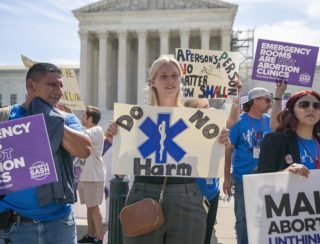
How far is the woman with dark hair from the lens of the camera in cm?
335

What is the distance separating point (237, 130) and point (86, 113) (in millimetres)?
2704

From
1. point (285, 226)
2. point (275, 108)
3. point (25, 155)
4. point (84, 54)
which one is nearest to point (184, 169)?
point (285, 226)

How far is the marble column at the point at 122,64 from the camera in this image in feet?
165

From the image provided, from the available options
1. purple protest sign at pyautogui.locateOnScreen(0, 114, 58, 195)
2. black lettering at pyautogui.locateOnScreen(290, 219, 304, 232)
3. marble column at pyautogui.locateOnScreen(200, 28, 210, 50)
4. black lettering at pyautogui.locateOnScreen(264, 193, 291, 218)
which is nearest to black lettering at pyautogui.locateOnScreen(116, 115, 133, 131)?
purple protest sign at pyautogui.locateOnScreen(0, 114, 58, 195)

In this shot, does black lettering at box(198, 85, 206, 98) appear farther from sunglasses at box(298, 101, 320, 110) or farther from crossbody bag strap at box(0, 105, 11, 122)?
crossbody bag strap at box(0, 105, 11, 122)

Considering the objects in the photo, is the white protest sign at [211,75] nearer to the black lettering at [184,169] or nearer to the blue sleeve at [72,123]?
the black lettering at [184,169]

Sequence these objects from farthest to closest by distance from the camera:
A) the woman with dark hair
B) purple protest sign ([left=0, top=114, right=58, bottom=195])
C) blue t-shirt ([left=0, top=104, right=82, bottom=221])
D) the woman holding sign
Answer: the woman with dark hair, the woman holding sign, blue t-shirt ([left=0, top=104, right=82, bottom=221]), purple protest sign ([left=0, top=114, right=58, bottom=195])

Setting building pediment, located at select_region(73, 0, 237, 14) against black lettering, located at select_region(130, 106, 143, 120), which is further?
building pediment, located at select_region(73, 0, 237, 14)

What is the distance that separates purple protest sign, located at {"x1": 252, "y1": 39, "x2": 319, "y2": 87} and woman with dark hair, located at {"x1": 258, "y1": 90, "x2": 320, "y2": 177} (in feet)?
10.1

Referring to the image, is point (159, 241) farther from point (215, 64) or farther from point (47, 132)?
point (215, 64)

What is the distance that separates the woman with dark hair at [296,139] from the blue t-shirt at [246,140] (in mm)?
2027

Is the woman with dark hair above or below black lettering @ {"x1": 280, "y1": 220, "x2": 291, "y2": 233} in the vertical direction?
above

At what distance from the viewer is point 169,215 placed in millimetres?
3211

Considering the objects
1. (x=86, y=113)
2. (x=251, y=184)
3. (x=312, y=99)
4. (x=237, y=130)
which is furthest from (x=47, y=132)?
(x=86, y=113)
